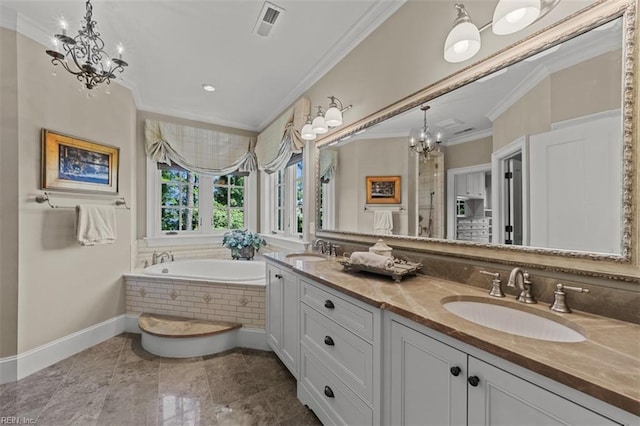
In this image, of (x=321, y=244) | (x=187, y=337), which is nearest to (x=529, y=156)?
(x=321, y=244)

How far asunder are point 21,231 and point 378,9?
3.12 meters

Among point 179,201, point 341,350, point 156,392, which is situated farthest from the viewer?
point 179,201

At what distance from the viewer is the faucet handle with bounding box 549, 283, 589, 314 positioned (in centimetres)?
95

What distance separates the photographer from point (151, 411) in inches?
66.7

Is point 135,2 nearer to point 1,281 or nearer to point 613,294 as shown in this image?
point 1,281

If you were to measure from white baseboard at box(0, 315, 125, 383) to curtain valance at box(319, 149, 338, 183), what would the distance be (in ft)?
8.71

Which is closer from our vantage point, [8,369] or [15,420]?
[15,420]

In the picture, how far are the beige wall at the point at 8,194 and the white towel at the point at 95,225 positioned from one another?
1.35ft

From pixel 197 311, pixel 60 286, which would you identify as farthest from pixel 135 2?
pixel 197 311

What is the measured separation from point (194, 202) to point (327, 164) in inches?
98.0

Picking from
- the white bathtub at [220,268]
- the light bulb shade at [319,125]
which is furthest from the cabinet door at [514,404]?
the white bathtub at [220,268]

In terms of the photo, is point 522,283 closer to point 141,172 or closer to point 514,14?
point 514,14

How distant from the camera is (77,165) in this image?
96.9 inches

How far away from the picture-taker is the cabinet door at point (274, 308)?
6.86 feet
